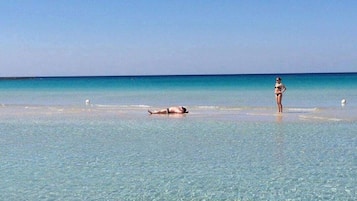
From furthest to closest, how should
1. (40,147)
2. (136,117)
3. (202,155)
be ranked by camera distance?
(136,117) < (40,147) < (202,155)

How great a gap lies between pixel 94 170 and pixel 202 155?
2.83 meters

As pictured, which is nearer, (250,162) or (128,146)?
(250,162)

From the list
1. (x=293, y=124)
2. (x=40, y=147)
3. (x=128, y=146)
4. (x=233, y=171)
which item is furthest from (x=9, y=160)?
(x=293, y=124)

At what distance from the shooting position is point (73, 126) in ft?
64.6

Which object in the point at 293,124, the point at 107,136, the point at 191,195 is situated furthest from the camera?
the point at 293,124

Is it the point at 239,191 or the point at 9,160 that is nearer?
the point at 239,191

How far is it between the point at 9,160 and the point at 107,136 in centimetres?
455

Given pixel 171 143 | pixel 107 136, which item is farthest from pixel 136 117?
pixel 171 143

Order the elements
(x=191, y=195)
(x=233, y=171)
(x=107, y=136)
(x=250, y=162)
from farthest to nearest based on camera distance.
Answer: (x=107, y=136), (x=250, y=162), (x=233, y=171), (x=191, y=195)

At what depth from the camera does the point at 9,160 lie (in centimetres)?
1245

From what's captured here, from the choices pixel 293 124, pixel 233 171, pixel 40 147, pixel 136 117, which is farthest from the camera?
pixel 136 117

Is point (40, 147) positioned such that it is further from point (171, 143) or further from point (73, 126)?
point (73, 126)

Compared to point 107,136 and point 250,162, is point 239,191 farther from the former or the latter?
point 107,136

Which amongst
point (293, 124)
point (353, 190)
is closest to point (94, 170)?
point (353, 190)
